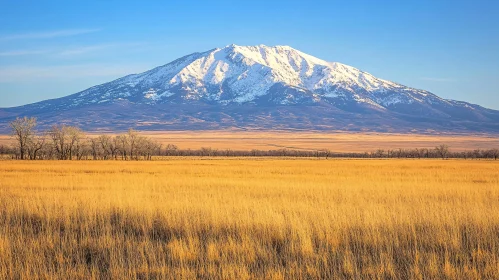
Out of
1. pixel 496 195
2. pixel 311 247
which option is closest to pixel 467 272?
pixel 311 247

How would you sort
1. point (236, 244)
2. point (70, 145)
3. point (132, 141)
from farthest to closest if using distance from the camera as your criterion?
point (132, 141)
point (70, 145)
point (236, 244)

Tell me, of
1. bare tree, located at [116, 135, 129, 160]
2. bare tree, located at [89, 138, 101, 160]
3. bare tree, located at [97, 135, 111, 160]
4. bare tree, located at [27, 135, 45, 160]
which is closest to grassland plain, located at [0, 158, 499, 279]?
bare tree, located at [27, 135, 45, 160]

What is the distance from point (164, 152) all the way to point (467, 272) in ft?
371

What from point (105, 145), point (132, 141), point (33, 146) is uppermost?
point (132, 141)

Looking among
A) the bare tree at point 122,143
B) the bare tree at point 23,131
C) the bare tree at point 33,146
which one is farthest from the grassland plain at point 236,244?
the bare tree at point 122,143

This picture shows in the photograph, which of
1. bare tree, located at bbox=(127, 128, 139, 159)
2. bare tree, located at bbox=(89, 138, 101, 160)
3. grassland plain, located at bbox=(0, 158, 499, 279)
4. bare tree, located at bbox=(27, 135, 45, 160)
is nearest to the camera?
grassland plain, located at bbox=(0, 158, 499, 279)

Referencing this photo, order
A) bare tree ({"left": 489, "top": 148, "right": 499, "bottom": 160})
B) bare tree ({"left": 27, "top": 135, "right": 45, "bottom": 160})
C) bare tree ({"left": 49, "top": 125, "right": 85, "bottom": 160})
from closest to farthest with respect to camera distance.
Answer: bare tree ({"left": 27, "top": 135, "right": 45, "bottom": 160}) → bare tree ({"left": 49, "top": 125, "right": 85, "bottom": 160}) → bare tree ({"left": 489, "top": 148, "right": 499, "bottom": 160})

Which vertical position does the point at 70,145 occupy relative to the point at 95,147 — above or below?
above

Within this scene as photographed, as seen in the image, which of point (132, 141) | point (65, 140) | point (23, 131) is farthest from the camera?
point (132, 141)

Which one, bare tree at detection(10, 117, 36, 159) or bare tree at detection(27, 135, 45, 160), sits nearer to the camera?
bare tree at detection(10, 117, 36, 159)

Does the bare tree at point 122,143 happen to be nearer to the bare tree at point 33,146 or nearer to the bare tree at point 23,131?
the bare tree at point 33,146

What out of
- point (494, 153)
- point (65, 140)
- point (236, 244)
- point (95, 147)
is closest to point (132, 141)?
point (95, 147)

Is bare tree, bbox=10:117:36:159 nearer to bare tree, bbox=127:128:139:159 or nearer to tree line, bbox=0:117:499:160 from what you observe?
tree line, bbox=0:117:499:160

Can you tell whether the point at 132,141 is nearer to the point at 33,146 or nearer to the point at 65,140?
the point at 65,140
